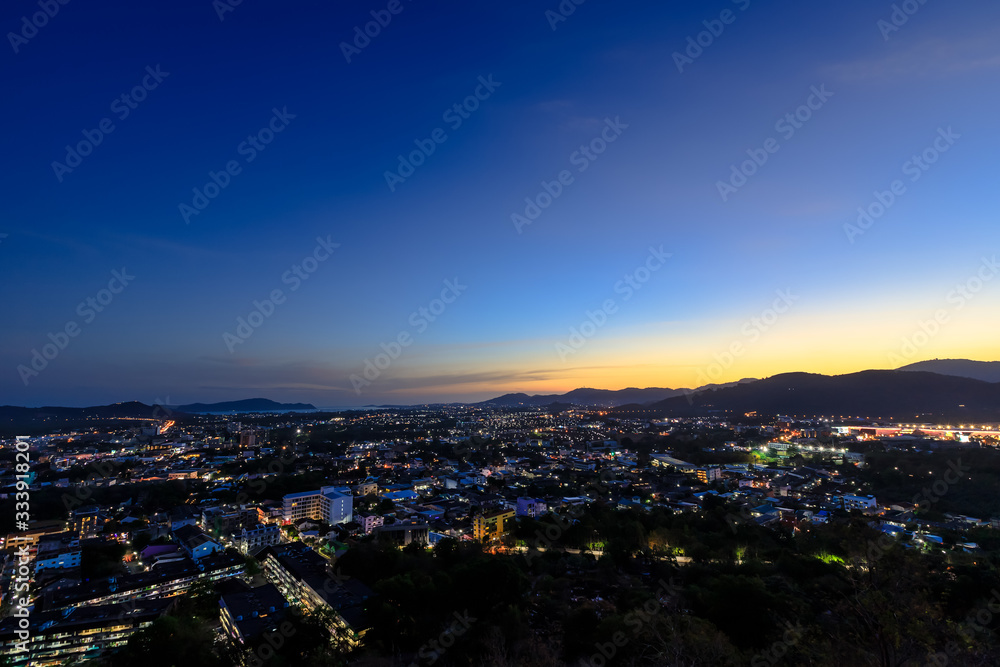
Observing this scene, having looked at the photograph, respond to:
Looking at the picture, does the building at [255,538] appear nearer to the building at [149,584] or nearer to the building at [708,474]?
the building at [149,584]

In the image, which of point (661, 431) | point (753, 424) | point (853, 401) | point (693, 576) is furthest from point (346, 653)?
point (853, 401)

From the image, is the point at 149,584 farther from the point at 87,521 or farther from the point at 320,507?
the point at 87,521

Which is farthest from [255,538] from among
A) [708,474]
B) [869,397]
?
[869,397]

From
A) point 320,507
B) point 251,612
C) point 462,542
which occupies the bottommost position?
point 320,507

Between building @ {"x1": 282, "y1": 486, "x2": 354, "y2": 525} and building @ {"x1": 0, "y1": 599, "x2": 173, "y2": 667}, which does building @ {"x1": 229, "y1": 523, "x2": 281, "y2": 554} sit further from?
building @ {"x1": 0, "y1": 599, "x2": 173, "y2": 667}

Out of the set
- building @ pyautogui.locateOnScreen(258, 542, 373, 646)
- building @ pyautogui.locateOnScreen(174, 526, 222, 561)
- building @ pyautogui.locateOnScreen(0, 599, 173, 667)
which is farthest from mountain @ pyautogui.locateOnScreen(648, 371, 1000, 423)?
building @ pyautogui.locateOnScreen(0, 599, 173, 667)

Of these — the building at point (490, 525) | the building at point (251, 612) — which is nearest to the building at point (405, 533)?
the building at point (490, 525)
